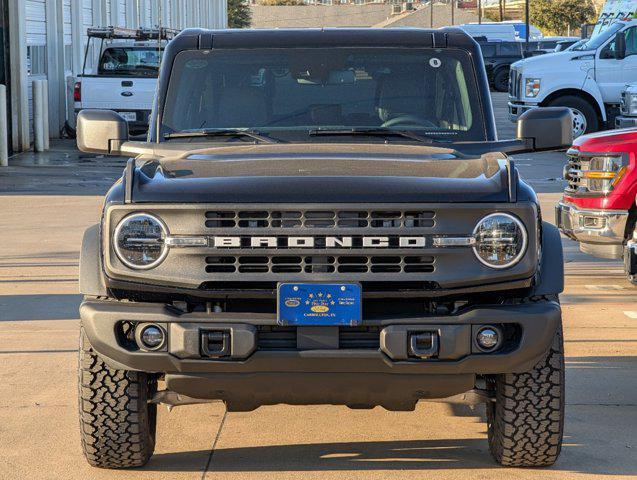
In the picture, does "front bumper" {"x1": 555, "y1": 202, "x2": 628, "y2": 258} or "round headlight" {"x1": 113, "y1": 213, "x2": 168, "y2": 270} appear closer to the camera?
"round headlight" {"x1": 113, "y1": 213, "x2": 168, "y2": 270}

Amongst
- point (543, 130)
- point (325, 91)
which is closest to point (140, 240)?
point (325, 91)

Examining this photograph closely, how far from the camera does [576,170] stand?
35.7 ft

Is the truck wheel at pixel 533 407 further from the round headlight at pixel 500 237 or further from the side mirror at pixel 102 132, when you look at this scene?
the side mirror at pixel 102 132

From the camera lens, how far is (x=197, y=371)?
4.96 meters

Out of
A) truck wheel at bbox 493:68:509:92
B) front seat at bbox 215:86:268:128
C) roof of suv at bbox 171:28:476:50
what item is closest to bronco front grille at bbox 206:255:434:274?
Result: front seat at bbox 215:86:268:128

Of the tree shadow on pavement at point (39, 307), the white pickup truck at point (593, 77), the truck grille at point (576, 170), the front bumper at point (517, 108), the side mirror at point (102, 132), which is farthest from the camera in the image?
the front bumper at point (517, 108)

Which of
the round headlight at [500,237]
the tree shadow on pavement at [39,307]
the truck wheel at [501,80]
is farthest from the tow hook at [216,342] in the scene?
the truck wheel at [501,80]

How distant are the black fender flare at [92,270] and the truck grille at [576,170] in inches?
245

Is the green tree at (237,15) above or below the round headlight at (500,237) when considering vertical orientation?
above

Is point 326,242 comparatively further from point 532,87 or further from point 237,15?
point 237,15

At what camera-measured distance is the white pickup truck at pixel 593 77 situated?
82.8 ft

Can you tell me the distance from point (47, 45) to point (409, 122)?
24364 mm

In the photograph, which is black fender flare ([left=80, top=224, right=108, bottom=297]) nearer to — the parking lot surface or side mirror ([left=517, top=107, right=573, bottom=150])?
the parking lot surface

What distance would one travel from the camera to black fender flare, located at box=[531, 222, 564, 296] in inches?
201
